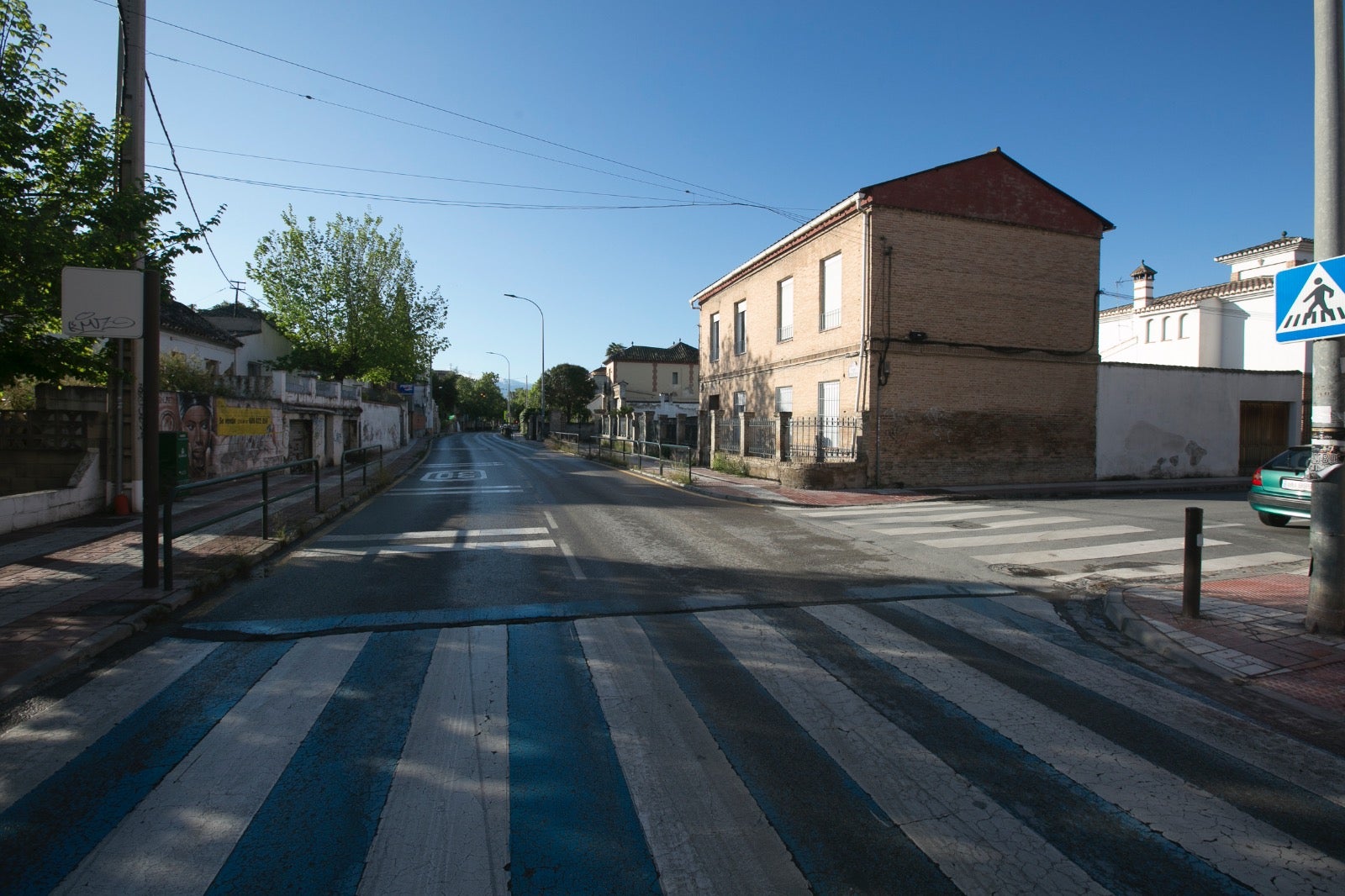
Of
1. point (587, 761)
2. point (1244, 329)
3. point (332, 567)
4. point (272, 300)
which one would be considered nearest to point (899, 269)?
point (332, 567)

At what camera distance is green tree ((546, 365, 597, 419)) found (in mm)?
62938

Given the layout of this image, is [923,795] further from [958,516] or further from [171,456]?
[171,456]

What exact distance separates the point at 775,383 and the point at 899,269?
6.02 m

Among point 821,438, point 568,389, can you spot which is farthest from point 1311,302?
point 568,389

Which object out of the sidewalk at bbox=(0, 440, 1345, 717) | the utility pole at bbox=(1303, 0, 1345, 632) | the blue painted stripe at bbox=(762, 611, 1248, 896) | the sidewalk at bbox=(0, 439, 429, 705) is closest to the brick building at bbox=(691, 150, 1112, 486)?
the sidewalk at bbox=(0, 440, 1345, 717)

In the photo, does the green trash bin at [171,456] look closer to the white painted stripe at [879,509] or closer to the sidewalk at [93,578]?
the sidewalk at [93,578]

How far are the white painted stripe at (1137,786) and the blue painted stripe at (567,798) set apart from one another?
2.14m

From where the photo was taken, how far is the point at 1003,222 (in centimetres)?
1794

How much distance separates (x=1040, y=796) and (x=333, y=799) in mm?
3135

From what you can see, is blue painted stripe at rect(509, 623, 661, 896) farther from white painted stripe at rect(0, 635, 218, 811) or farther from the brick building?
the brick building

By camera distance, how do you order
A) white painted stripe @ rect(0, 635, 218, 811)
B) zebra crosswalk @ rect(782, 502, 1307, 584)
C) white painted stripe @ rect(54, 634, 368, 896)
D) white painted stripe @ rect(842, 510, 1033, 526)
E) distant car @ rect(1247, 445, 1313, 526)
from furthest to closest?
white painted stripe @ rect(842, 510, 1033, 526)
distant car @ rect(1247, 445, 1313, 526)
zebra crosswalk @ rect(782, 502, 1307, 584)
white painted stripe @ rect(0, 635, 218, 811)
white painted stripe @ rect(54, 634, 368, 896)

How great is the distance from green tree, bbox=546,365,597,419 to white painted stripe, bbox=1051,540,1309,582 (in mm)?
56224

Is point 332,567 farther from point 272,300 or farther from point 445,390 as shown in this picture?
point 445,390

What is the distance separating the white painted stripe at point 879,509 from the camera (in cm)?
1257
